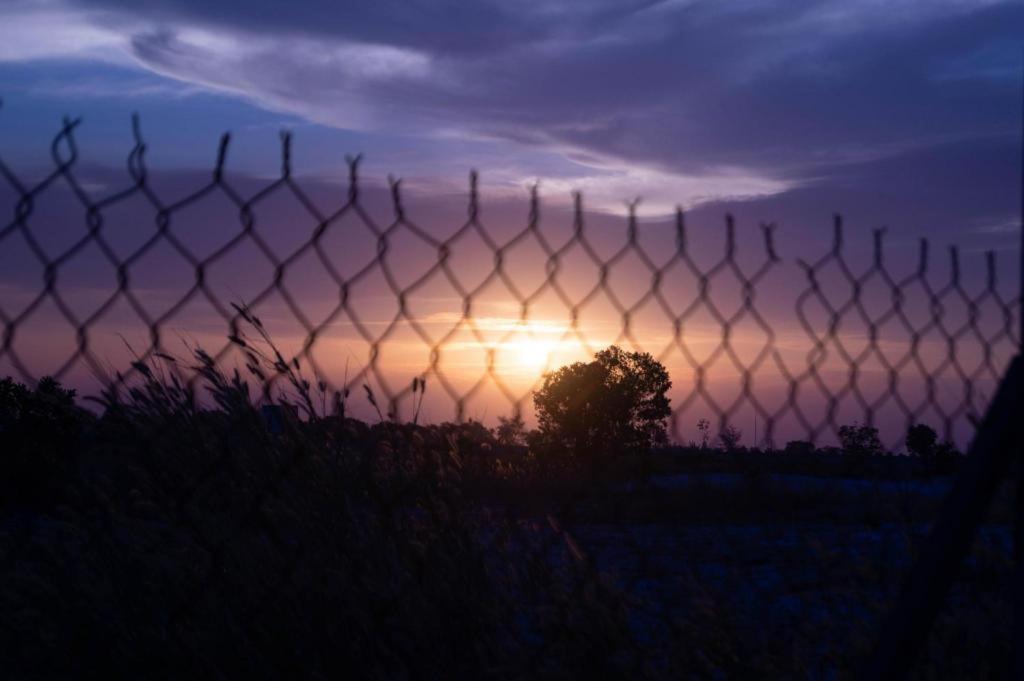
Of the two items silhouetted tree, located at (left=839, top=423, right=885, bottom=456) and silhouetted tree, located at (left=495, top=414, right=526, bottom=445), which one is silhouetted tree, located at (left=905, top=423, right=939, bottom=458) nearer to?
silhouetted tree, located at (left=839, top=423, right=885, bottom=456)

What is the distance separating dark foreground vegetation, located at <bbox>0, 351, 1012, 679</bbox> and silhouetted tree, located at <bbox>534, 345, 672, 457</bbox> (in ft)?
0.80

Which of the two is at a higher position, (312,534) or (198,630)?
(312,534)

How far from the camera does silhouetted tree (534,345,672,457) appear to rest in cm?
253

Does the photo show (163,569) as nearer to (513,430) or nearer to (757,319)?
(513,430)

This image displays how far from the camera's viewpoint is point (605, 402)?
13.3 ft

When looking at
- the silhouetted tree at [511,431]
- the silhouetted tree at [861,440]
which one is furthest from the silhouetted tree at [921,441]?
the silhouetted tree at [511,431]

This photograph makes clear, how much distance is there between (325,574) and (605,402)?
1.97 metres

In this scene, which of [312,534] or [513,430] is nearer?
[513,430]

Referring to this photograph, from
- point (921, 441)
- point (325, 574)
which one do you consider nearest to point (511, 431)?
point (325, 574)

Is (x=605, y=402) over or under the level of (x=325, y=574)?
over

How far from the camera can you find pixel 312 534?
235 centimetres

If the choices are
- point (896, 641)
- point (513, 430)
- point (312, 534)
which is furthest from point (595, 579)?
point (896, 641)

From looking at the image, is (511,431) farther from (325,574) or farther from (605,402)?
(605,402)

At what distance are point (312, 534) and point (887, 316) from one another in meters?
1.61
